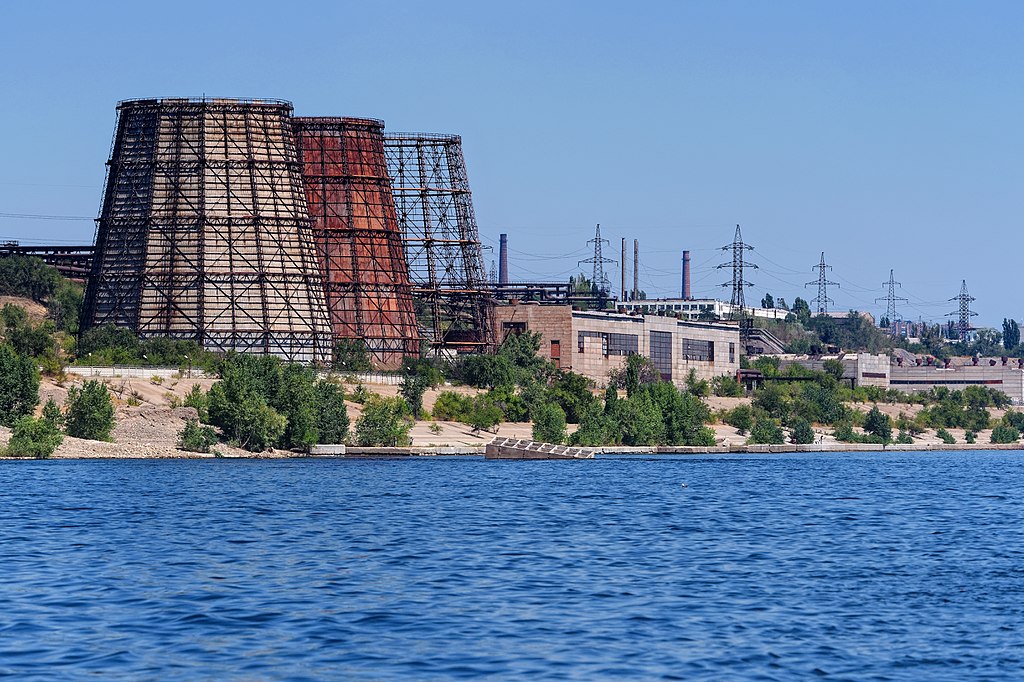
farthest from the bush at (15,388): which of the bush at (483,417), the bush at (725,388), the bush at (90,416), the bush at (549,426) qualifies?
the bush at (725,388)

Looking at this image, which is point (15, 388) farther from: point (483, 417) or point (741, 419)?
point (741, 419)

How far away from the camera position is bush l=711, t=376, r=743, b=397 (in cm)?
19525

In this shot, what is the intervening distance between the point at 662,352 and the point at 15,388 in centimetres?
10527

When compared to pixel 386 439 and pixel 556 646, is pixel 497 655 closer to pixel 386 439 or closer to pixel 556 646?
pixel 556 646

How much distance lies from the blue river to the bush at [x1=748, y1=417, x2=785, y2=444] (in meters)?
73.7

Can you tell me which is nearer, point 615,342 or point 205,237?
point 205,237

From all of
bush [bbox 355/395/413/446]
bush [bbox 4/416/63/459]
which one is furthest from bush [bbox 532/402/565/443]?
bush [bbox 4/416/63/459]

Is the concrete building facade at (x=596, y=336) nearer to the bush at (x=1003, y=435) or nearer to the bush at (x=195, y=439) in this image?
the bush at (x=1003, y=435)

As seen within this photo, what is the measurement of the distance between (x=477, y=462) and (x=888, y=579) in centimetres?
6432

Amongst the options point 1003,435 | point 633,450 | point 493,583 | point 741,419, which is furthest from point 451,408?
point 493,583

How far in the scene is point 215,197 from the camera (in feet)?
472

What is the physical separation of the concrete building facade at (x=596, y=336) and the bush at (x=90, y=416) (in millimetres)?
75905

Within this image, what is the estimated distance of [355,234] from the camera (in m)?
158

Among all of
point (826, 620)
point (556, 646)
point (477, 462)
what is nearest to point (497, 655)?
point (556, 646)
